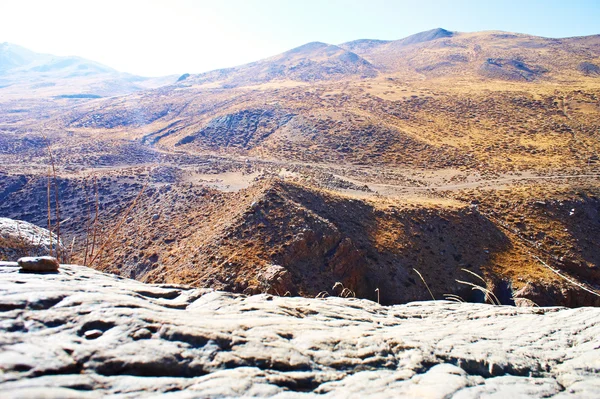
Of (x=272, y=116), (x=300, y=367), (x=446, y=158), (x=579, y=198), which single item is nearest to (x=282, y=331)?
(x=300, y=367)

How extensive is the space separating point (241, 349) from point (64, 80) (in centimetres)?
18696

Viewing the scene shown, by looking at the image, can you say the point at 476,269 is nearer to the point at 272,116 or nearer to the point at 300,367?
the point at 300,367

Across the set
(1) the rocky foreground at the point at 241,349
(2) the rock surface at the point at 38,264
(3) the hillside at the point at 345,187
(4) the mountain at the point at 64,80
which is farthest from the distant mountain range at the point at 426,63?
(2) the rock surface at the point at 38,264

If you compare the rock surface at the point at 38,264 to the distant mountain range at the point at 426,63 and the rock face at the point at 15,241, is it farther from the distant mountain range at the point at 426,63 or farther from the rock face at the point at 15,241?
the distant mountain range at the point at 426,63

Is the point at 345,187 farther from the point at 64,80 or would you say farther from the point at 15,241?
the point at 64,80

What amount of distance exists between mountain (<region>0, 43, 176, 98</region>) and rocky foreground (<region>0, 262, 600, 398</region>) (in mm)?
124446

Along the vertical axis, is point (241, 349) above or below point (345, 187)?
above

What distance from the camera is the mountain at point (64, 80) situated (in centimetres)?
11625

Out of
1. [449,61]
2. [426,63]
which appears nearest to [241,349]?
[449,61]

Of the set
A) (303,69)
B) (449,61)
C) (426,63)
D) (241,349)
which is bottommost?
(241,349)

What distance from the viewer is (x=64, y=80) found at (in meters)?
150

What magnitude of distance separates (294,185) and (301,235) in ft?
13.9

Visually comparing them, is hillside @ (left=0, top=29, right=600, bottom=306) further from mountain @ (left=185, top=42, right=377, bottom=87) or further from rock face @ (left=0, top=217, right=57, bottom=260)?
mountain @ (left=185, top=42, right=377, bottom=87)

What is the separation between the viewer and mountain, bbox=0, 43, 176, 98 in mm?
116250
